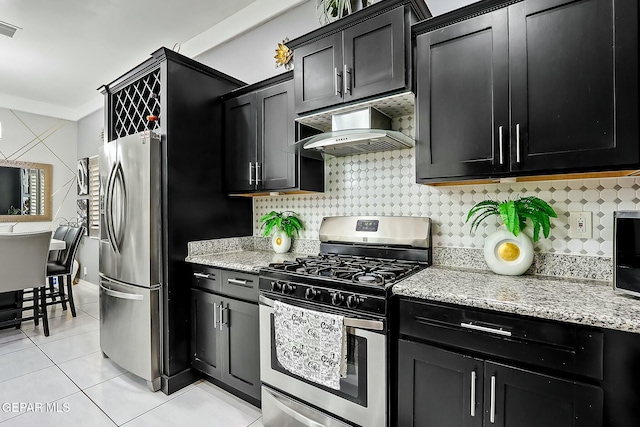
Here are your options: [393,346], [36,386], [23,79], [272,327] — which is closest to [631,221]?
[393,346]

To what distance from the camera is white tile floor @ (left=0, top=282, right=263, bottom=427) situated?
2057mm

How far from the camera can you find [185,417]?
6.84ft

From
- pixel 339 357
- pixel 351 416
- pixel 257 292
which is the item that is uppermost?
pixel 257 292

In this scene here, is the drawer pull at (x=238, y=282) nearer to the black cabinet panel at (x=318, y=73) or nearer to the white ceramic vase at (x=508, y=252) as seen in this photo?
the black cabinet panel at (x=318, y=73)

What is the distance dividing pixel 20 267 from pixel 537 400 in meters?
4.23

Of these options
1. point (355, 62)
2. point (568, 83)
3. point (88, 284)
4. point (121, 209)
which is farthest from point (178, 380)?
point (88, 284)

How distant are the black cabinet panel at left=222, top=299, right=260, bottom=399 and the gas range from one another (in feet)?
1.00

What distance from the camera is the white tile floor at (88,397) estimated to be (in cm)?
206

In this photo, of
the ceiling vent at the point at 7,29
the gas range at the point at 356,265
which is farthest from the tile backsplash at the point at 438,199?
the ceiling vent at the point at 7,29

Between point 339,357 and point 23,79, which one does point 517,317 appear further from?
point 23,79

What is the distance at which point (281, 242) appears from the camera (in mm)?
2701

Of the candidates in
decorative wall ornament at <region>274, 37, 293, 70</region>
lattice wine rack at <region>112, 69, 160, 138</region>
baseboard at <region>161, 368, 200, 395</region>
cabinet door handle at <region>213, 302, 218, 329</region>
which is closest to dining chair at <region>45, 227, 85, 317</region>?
lattice wine rack at <region>112, 69, 160, 138</region>

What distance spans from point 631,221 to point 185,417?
2.54 meters

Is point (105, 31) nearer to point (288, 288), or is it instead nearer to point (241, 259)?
point (241, 259)
